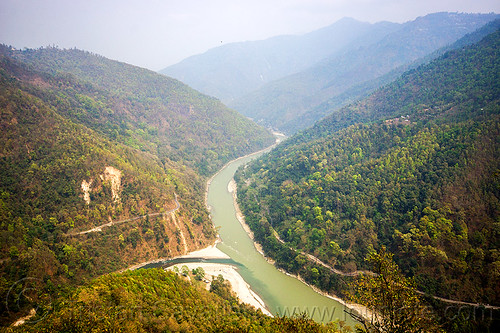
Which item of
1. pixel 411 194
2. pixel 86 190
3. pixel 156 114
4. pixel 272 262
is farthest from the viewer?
pixel 156 114

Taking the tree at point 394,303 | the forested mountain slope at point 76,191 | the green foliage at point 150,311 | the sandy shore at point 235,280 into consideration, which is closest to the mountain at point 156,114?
the forested mountain slope at point 76,191

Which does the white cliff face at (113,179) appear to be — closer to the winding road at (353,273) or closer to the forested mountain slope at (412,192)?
the forested mountain slope at (412,192)

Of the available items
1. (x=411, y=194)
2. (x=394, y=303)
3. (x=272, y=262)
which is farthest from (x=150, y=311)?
(x=411, y=194)

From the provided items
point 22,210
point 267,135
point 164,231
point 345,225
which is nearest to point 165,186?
point 164,231

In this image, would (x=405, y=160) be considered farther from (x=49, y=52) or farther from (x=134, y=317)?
(x=49, y=52)

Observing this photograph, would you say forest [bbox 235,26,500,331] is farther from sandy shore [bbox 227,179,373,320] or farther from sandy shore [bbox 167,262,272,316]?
sandy shore [bbox 167,262,272,316]

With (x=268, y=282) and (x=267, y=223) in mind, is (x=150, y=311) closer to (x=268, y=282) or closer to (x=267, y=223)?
(x=268, y=282)
